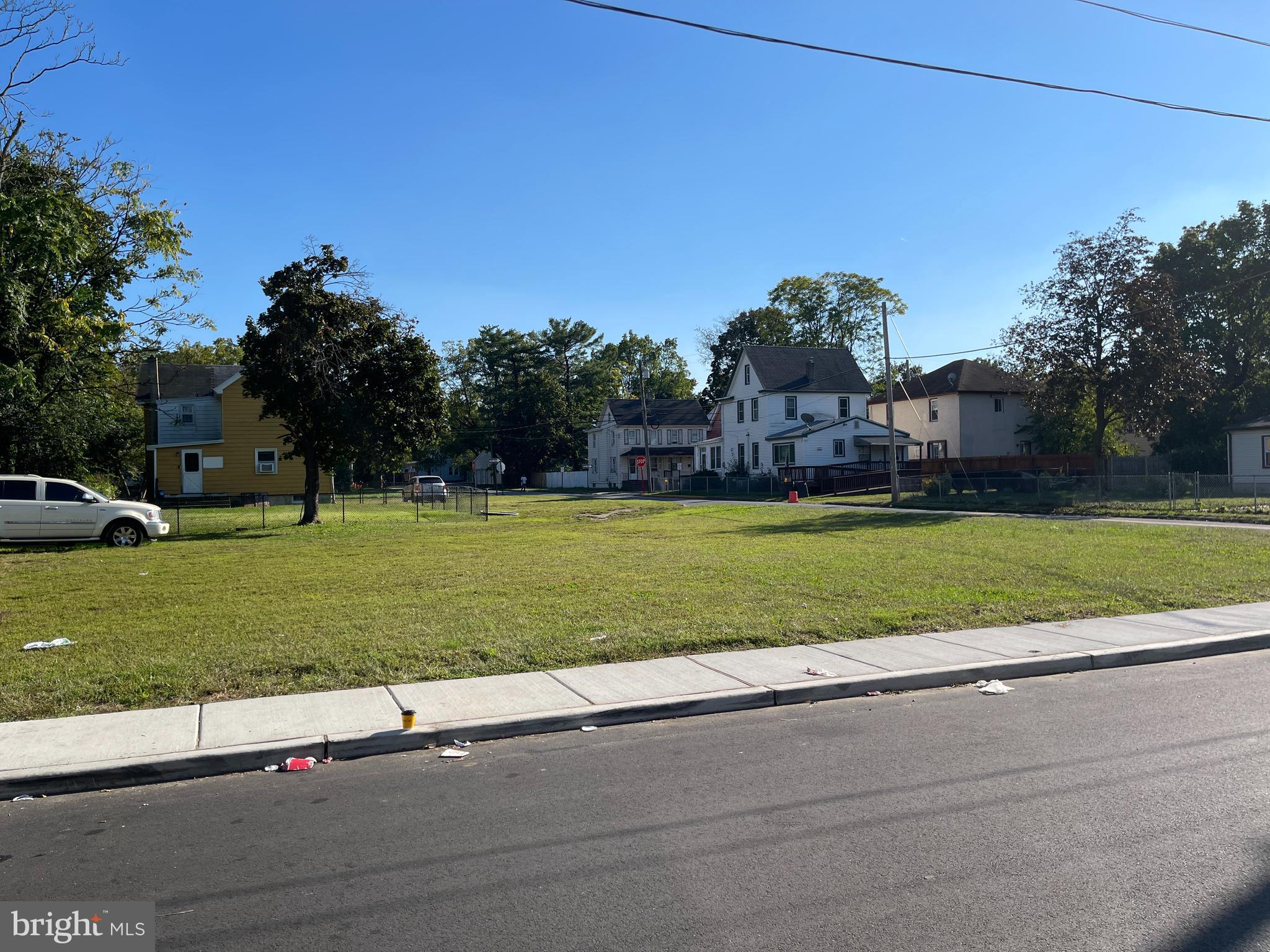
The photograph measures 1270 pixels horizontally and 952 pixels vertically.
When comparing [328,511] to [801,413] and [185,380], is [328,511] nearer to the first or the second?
[185,380]

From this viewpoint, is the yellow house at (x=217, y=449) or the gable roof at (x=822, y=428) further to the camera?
the gable roof at (x=822, y=428)

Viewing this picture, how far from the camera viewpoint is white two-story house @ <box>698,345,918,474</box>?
57656 millimetres

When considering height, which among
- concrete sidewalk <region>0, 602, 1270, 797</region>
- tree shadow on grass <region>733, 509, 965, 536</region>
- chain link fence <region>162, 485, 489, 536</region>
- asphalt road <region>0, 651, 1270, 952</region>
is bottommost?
asphalt road <region>0, 651, 1270, 952</region>

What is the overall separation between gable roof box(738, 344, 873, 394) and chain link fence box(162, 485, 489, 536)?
26.2 metres

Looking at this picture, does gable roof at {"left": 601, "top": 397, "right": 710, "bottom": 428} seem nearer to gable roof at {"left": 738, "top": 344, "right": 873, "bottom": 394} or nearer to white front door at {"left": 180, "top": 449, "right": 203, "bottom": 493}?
gable roof at {"left": 738, "top": 344, "right": 873, "bottom": 394}

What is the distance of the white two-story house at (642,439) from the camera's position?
250ft

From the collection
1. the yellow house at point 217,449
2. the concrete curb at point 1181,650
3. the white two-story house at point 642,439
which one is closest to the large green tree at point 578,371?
the white two-story house at point 642,439

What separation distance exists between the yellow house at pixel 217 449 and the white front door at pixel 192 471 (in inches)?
1.2

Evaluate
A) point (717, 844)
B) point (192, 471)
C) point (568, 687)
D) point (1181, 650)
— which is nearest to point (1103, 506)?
point (1181, 650)

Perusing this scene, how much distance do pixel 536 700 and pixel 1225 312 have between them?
63.2m

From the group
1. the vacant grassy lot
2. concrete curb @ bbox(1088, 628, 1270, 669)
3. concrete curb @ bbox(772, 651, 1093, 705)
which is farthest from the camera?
the vacant grassy lot

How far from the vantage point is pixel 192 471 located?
146 feet

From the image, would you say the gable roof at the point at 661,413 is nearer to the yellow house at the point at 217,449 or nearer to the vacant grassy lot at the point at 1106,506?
the yellow house at the point at 217,449

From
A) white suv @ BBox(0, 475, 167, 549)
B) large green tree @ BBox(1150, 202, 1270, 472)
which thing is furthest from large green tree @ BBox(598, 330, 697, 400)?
white suv @ BBox(0, 475, 167, 549)
